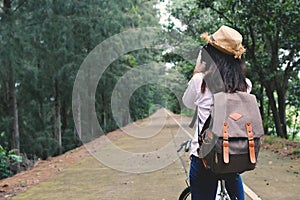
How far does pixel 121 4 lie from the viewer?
58.2 ft

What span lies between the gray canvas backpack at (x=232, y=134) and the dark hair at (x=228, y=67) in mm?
77

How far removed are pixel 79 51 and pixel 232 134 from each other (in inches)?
635

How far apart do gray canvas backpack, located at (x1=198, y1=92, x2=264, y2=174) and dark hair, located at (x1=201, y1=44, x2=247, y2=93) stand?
0.08m

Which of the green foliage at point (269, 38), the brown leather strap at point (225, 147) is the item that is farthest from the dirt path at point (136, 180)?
the green foliage at point (269, 38)

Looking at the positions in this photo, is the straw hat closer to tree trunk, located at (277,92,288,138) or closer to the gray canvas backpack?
the gray canvas backpack

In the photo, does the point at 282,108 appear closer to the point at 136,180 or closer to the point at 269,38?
the point at 269,38

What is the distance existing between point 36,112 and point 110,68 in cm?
458

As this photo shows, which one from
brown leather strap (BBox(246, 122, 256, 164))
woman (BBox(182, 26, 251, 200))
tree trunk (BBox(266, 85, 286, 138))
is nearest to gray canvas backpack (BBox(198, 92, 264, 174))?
brown leather strap (BBox(246, 122, 256, 164))

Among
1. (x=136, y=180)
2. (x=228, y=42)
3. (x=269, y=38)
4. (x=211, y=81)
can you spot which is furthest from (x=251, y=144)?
(x=269, y=38)

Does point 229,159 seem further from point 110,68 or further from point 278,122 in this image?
point 110,68

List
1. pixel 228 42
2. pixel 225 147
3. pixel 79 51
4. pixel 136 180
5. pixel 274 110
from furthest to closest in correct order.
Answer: pixel 79 51
pixel 274 110
pixel 136 180
pixel 228 42
pixel 225 147

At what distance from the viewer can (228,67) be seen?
8.84 ft

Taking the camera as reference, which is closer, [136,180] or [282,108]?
[136,180]

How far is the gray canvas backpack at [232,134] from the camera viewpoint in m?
2.49
